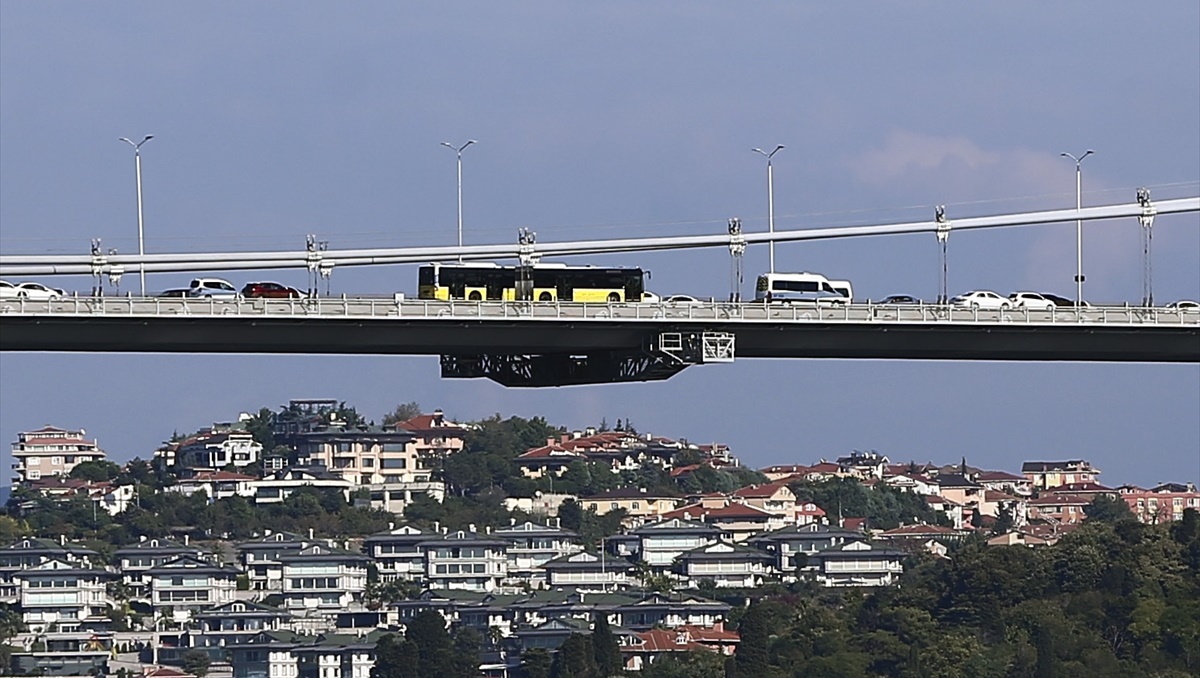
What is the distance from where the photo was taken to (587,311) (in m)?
81.0

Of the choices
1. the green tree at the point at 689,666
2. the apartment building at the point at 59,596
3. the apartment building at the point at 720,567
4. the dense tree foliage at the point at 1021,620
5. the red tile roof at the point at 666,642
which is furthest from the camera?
the apartment building at the point at 720,567

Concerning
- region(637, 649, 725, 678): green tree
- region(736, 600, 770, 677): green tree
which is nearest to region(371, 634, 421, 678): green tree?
region(637, 649, 725, 678): green tree

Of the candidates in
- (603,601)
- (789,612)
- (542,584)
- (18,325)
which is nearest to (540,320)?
(18,325)

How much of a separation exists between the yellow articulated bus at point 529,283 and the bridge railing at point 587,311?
6.57 ft

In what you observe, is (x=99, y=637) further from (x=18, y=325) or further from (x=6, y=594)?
(x=18, y=325)

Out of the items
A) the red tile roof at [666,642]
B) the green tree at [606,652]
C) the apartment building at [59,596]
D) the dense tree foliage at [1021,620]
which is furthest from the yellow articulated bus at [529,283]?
the apartment building at [59,596]

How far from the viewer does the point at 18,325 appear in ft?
246

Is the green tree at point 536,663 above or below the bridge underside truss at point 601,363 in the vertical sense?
below

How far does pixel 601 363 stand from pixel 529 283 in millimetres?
3960

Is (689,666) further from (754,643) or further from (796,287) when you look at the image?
(796,287)

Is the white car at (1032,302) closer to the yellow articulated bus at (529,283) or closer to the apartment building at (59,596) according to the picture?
the yellow articulated bus at (529,283)

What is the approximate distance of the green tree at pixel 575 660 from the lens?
14888 centimetres

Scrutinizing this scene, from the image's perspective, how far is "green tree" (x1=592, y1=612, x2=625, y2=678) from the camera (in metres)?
147

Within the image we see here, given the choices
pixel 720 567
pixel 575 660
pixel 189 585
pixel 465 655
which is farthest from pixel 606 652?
pixel 189 585
